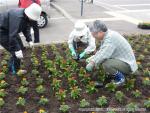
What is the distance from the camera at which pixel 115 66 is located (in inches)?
260

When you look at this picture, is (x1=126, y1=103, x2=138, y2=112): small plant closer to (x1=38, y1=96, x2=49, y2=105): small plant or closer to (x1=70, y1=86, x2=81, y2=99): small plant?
(x1=70, y1=86, x2=81, y2=99): small plant

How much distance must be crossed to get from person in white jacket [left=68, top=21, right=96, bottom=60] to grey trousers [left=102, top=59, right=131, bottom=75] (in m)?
0.87

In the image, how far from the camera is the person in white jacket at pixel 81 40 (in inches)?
287

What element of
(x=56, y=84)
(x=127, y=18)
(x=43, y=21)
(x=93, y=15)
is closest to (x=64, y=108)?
(x=56, y=84)

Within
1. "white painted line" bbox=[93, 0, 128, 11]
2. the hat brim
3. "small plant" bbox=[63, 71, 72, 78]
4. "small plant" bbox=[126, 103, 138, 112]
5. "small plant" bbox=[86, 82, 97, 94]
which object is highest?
the hat brim

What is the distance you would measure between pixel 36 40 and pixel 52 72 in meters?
2.01

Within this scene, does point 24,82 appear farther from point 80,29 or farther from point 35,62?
point 80,29

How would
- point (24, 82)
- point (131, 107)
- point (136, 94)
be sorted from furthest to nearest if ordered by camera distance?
1. point (24, 82)
2. point (136, 94)
3. point (131, 107)

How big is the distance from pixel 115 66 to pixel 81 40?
1175 mm

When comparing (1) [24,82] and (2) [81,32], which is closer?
(1) [24,82]

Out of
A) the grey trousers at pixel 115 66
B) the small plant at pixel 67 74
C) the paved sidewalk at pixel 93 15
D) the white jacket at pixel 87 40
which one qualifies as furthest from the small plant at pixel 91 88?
the paved sidewalk at pixel 93 15

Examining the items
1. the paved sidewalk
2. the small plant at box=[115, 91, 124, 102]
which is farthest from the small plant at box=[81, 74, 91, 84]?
the paved sidewalk

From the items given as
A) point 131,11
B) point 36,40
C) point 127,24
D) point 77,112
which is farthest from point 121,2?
point 77,112

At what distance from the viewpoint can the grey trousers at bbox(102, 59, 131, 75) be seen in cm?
659
